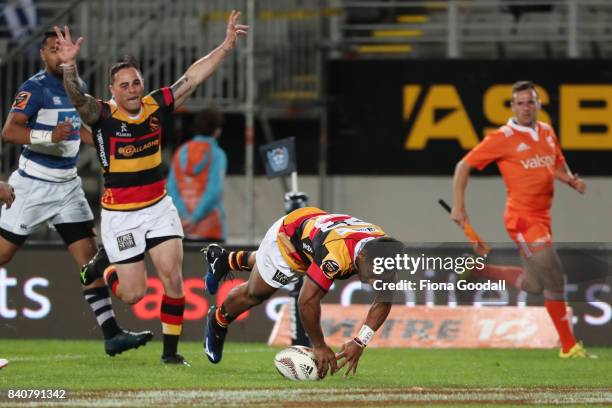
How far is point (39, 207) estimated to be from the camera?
11.4 meters

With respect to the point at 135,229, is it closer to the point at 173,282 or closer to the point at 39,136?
the point at 173,282

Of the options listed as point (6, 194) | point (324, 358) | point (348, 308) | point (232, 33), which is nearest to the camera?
point (324, 358)

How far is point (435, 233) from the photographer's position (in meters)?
17.0

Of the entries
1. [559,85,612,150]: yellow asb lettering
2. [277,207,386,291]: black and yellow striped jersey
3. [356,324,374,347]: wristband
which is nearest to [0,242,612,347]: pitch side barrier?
[277,207,386,291]: black and yellow striped jersey

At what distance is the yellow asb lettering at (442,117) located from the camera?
1691 centimetres

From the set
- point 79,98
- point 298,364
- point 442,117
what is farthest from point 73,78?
point 442,117

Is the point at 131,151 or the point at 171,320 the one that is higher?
the point at 131,151

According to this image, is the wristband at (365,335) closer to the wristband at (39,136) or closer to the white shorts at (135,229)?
the white shorts at (135,229)

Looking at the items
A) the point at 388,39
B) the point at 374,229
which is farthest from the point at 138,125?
the point at 388,39

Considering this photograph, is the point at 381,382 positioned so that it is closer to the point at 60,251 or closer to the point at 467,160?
the point at 467,160

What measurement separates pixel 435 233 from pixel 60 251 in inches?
201

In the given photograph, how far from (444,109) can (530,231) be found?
489 cm

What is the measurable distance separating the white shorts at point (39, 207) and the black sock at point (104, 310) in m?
0.58

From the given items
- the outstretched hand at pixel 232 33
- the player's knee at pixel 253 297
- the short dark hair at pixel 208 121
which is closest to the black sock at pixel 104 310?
the player's knee at pixel 253 297
